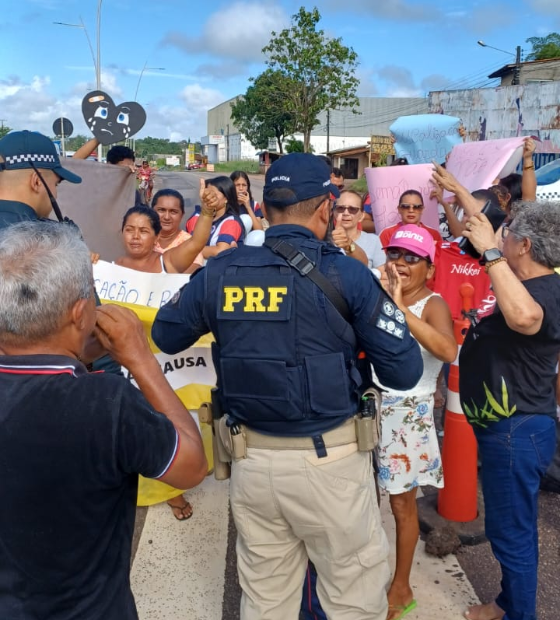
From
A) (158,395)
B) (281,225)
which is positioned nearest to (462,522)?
(281,225)

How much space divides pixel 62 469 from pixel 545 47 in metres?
68.7

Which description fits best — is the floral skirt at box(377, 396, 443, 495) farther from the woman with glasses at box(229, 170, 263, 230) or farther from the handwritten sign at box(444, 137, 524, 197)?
the woman with glasses at box(229, 170, 263, 230)

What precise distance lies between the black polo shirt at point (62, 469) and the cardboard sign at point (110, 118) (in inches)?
186

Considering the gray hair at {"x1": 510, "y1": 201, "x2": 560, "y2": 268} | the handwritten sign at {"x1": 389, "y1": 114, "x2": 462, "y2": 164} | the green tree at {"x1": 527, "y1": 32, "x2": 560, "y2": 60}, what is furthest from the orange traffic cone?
the green tree at {"x1": 527, "y1": 32, "x2": 560, "y2": 60}

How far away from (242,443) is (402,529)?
46.2 inches

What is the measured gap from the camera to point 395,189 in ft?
17.7

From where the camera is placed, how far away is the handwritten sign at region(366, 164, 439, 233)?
17.4 feet

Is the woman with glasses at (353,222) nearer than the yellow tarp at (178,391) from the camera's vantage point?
No

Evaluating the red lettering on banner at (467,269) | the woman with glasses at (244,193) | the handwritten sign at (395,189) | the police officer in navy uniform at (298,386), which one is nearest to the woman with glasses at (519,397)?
the police officer in navy uniform at (298,386)

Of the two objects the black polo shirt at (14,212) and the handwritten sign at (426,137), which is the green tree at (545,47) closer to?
the handwritten sign at (426,137)

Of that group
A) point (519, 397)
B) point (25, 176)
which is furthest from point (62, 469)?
point (25, 176)

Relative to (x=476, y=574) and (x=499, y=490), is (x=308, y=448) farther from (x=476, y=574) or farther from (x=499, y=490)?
(x=476, y=574)

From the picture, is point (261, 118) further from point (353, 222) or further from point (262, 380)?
point (262, 380)

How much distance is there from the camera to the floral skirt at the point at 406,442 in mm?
2865
